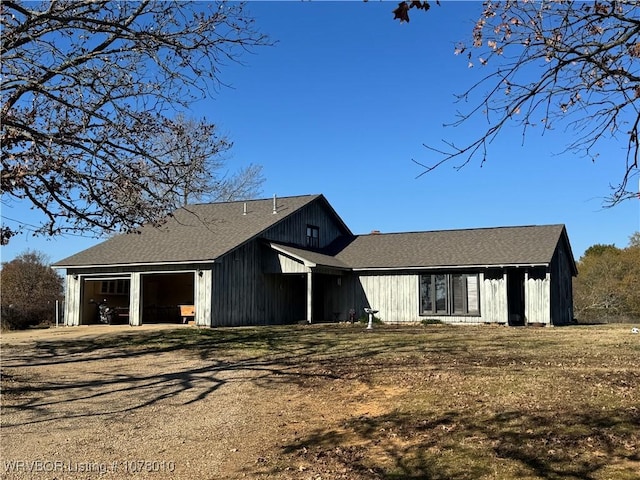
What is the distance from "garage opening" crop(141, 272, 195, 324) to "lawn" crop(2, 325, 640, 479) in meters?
11.8

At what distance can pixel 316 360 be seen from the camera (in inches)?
489

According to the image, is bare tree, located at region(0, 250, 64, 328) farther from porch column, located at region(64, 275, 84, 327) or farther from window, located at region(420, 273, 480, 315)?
window, located at region(420, 273, 480, 315)

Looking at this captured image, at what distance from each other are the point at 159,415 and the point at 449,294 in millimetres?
17911

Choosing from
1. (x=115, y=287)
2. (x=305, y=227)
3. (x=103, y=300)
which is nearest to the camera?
(x=103, y=300)

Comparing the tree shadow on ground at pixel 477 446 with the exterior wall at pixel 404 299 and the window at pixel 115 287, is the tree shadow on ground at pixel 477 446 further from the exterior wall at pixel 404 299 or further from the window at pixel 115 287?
the window at pixel 115 287

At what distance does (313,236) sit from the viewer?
2886 centimetres

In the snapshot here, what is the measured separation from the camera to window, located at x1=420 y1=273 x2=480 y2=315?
23.9m

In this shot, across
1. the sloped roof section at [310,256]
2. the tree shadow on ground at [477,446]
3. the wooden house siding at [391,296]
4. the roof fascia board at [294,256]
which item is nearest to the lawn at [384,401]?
the tree shadow on ground at [477,446]

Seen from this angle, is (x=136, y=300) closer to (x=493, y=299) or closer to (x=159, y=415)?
(x=493, y=299)

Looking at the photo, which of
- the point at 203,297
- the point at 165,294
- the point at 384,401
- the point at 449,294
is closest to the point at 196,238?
the point at 203,297

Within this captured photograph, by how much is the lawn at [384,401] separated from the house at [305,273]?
7.40m

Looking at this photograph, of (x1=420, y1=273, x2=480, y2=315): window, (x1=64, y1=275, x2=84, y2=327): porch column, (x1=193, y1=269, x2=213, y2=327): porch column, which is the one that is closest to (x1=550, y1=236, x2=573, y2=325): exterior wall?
(x1=420, y1=273, x2=480, y2=315): window

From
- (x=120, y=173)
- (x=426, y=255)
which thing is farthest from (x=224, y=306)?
(x=120, y=173)

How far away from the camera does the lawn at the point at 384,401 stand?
5.81m
